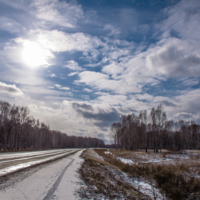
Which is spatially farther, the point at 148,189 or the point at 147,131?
the point at 147,131

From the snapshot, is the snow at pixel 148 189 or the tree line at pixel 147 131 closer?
the snow at pixel 148 189

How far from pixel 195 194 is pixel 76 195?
6.00 metres

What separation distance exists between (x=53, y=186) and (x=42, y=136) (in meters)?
78.4

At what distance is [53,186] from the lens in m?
4.86

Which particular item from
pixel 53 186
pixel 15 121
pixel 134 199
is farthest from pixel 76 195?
pixel 15 121

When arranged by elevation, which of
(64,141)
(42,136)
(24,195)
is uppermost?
(24,195)

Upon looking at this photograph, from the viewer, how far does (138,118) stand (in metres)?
47.5

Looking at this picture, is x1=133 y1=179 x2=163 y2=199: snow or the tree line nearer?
x1=133 y1=179 x2=163 y2=199: snow

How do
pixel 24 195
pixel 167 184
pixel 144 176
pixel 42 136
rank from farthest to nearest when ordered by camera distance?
1. pixel 42 136
2. pixel 144 176
3. pixel 167 184
4. pixel 24 195

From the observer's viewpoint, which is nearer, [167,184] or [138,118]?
[167,184]

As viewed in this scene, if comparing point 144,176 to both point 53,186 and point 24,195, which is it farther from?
point 24,195

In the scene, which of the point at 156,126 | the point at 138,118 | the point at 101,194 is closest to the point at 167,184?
the point at 101,194

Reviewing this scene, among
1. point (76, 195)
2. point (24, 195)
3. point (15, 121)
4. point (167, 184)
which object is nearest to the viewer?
point (24, 195)

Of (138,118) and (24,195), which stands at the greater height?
(138,118)
